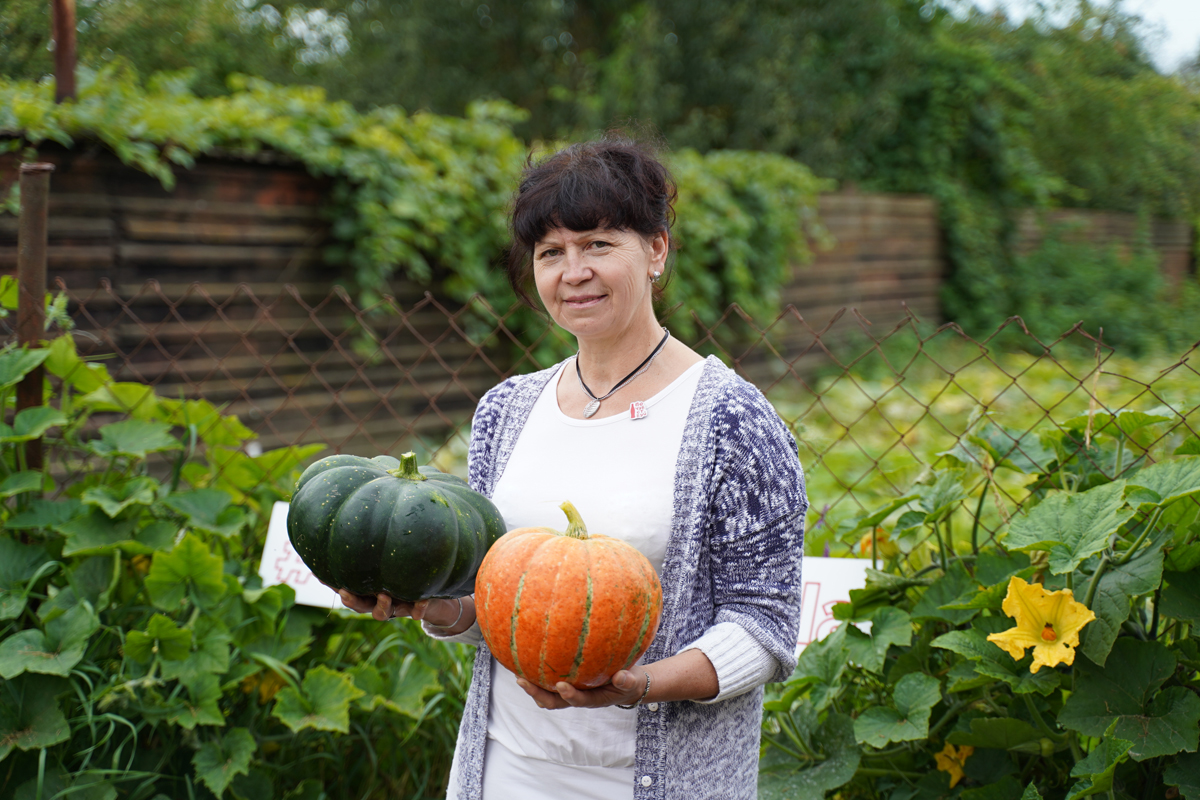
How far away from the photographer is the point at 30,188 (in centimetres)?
237

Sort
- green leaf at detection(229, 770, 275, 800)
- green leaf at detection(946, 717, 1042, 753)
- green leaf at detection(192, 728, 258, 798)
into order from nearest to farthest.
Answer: green leaf at detection(946, 717, 1042, 753), green leaf at detection(192, 728, 258, 798), green leaf at detection(229, 770, 275, 800)

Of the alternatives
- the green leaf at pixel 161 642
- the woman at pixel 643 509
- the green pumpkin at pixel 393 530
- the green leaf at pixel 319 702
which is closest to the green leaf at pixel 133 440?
the green leaf at pixel 161 642

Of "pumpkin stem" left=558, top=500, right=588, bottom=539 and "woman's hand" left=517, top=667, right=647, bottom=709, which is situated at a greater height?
"pumpkin stem" left=558, top=500, right=588, bottom=539

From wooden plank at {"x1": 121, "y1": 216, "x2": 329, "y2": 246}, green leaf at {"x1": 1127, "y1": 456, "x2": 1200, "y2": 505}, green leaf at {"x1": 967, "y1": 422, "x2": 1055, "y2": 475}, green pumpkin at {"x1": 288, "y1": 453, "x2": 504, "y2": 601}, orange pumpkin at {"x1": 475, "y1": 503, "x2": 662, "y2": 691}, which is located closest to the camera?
orange pumpkin at {"x1": 475, "y1": 503, "x2": 662, "y2": 691}

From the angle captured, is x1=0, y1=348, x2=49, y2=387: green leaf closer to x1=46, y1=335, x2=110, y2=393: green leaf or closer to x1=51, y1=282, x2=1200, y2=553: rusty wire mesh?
x1=46, y1=335, x2=110, y2=393: green leaf

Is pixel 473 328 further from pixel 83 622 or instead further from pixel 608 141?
pixel 608 141

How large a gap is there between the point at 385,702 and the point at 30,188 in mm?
1654

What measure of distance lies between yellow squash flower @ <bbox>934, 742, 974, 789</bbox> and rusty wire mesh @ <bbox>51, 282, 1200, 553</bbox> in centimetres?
51

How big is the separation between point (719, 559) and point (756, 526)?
85 millimetres

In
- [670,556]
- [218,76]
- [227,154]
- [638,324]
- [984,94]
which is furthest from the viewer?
[984,94]

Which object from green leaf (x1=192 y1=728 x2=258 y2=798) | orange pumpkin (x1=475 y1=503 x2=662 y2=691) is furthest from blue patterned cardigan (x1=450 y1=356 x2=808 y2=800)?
green leaf (x1=192 y1=728 x2=258 y2=798)

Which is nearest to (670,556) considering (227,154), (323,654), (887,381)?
(323,654)

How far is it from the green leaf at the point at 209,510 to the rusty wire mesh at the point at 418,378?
0.34m

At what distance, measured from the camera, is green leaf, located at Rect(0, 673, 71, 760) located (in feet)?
6.47
